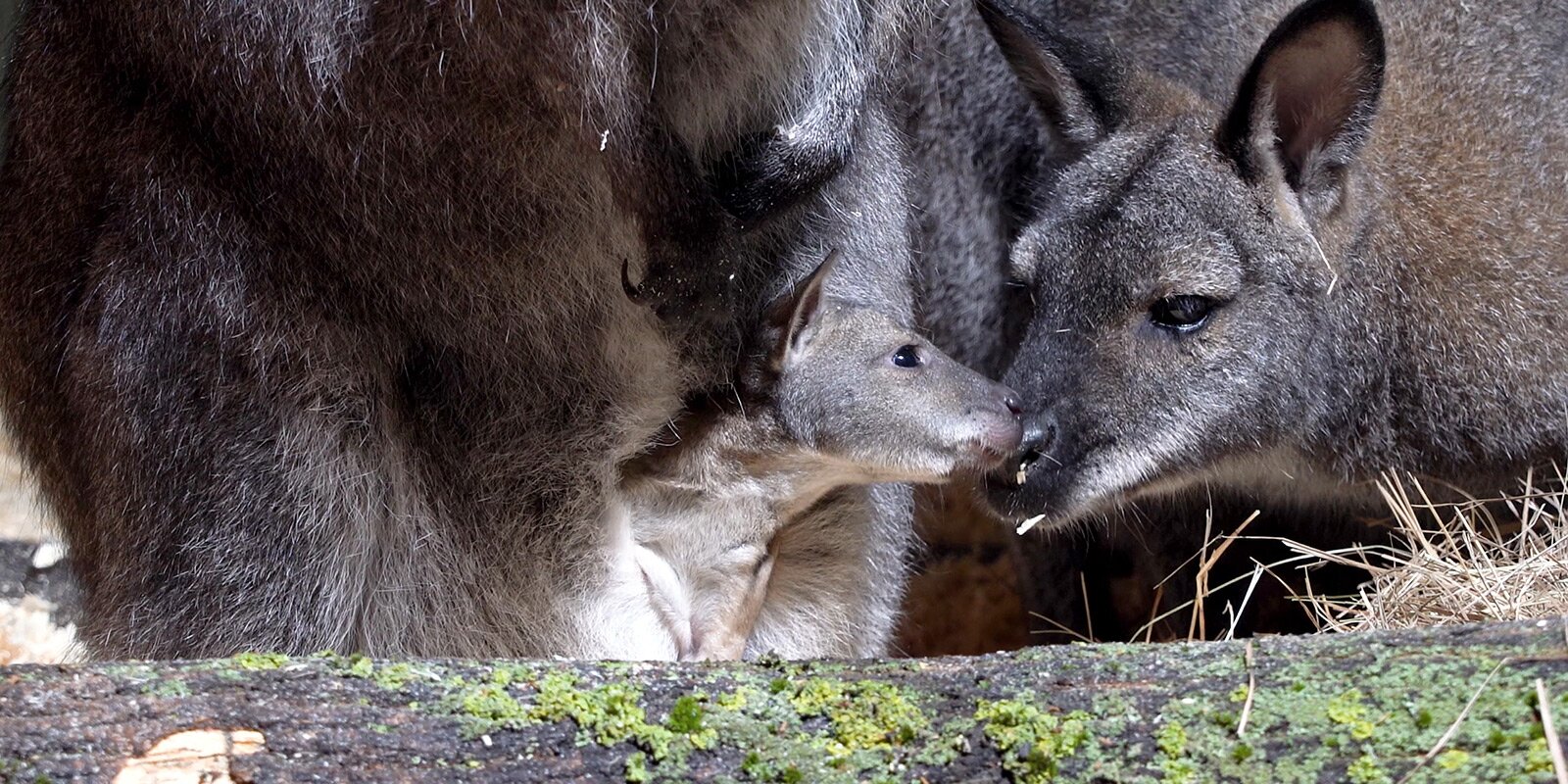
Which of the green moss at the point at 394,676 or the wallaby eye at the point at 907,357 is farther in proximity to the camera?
the wallaby eye at the point at 907,357

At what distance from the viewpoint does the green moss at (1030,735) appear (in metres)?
2.15

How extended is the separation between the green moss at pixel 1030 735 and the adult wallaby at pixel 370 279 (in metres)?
1.45

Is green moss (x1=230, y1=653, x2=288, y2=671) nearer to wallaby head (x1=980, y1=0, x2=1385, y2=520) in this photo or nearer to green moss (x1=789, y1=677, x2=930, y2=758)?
green moss (x1=789, y1=677, x2=930, y2=758)

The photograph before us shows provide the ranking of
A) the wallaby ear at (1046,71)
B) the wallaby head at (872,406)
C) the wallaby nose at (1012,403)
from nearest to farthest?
1. the wallaby head at (872,406)
2. the wallaby nose at (1012,403)
3. the wallaby ear at (1046,71)

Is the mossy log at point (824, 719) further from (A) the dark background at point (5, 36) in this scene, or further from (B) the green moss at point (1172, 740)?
(A) the dark background at point (5, 36)

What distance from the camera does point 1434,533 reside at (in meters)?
3.95

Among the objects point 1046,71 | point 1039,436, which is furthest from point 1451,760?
point 1046,71

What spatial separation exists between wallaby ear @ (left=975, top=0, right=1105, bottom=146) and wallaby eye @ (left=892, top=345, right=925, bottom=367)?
2.75 ft

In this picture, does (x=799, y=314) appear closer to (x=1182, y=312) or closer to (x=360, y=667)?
(x=1182, y=312)

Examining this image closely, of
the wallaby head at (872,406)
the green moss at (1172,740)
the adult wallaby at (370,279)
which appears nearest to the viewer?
the green moss at (1172,740)

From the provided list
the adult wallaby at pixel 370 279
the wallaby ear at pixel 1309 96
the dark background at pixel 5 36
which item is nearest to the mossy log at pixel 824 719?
the adult wallaby at pixel 370 279

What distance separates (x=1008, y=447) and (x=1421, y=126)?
1.49 m

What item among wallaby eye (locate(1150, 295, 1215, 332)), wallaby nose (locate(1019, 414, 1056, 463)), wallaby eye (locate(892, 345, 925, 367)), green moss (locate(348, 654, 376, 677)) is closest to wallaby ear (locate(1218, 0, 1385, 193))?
wallaby eye (locate(1150, 295, 1215, 332))

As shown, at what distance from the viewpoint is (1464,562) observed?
3.86m
